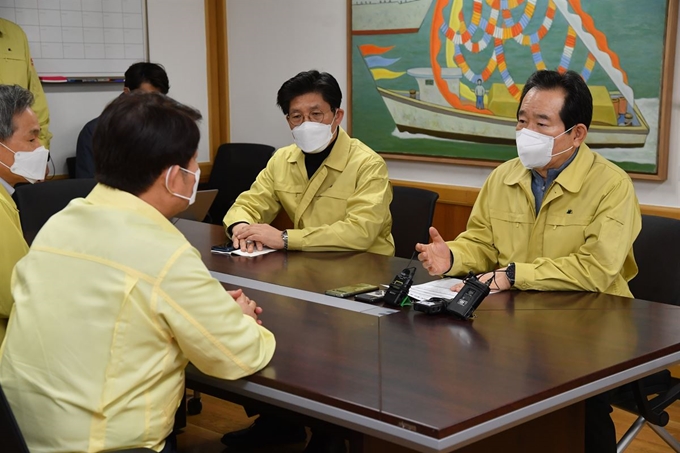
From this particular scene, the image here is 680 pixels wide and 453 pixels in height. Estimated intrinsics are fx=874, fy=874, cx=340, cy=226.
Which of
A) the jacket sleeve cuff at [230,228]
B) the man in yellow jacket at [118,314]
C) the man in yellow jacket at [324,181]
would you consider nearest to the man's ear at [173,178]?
the man in yellow jacket at [118,314]

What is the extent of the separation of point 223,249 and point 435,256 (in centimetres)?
88

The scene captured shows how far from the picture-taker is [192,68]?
6.06 m

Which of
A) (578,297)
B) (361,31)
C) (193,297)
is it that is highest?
(361,31)

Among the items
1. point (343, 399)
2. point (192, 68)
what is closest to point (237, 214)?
point (343, 399)

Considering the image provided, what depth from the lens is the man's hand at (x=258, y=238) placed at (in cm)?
331

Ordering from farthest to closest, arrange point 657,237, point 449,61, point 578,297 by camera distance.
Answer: point 449,61 < point 657,237 < point 578,297

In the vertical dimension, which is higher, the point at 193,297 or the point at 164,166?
the point at 164,166

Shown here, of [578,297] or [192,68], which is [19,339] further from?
[192,68]

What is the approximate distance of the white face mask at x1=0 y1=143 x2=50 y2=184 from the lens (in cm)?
285

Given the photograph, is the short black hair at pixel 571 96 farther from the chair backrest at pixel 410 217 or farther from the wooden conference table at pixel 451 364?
the chair backrest at pixel 410 217

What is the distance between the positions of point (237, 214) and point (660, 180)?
1.98 meters

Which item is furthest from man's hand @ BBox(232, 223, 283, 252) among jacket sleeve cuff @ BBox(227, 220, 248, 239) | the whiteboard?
the whiteboard

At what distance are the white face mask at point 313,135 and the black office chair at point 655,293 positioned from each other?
127cm

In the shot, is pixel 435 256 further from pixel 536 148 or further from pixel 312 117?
pixel 312 117
